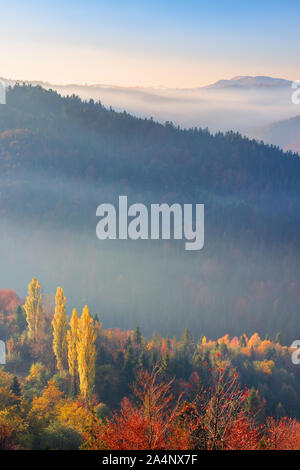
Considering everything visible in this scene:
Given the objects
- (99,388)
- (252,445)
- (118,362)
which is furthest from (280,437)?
(118,362)

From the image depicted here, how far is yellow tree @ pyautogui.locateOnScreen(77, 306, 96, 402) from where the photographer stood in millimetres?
55969

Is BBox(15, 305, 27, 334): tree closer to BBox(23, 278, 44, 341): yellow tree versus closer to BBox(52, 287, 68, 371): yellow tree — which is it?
BBox(23, 278, 44, 341): yellow tree

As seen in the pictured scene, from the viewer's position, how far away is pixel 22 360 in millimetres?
63219

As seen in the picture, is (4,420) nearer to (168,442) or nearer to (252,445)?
(168,442)

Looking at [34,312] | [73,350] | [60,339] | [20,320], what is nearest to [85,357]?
[73,350]

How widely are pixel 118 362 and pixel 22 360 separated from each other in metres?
15.3

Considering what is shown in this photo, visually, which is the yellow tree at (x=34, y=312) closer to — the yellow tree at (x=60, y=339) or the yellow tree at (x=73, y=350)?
the yellow tree at (x=60, y=339)

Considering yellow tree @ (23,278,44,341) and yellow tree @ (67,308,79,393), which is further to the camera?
yellow tree @ (23,278,44,341)

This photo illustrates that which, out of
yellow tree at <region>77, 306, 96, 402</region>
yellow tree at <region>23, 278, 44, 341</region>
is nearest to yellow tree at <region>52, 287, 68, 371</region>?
yellow tree at <region>77, 306, 96, 402</region>

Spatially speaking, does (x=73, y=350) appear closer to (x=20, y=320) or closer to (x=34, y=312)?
(x=34, y=312)

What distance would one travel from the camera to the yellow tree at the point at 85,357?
5597 cm

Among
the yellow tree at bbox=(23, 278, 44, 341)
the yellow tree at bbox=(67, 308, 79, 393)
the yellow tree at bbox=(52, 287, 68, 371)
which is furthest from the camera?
the yellow tree at bbox=(23, 278, 44, 341)

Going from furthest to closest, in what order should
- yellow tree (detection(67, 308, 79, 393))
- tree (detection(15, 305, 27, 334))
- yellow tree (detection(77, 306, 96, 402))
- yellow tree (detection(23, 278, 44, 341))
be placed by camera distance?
tree (detection(15, 305, 27, 334))
yellow tree (detection(23, 278, 44, 341))
yellow tree (detection(67, 308, 79, 393))
yellow tree (detection(77, 306, 96, 402))

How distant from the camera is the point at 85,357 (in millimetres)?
56312
